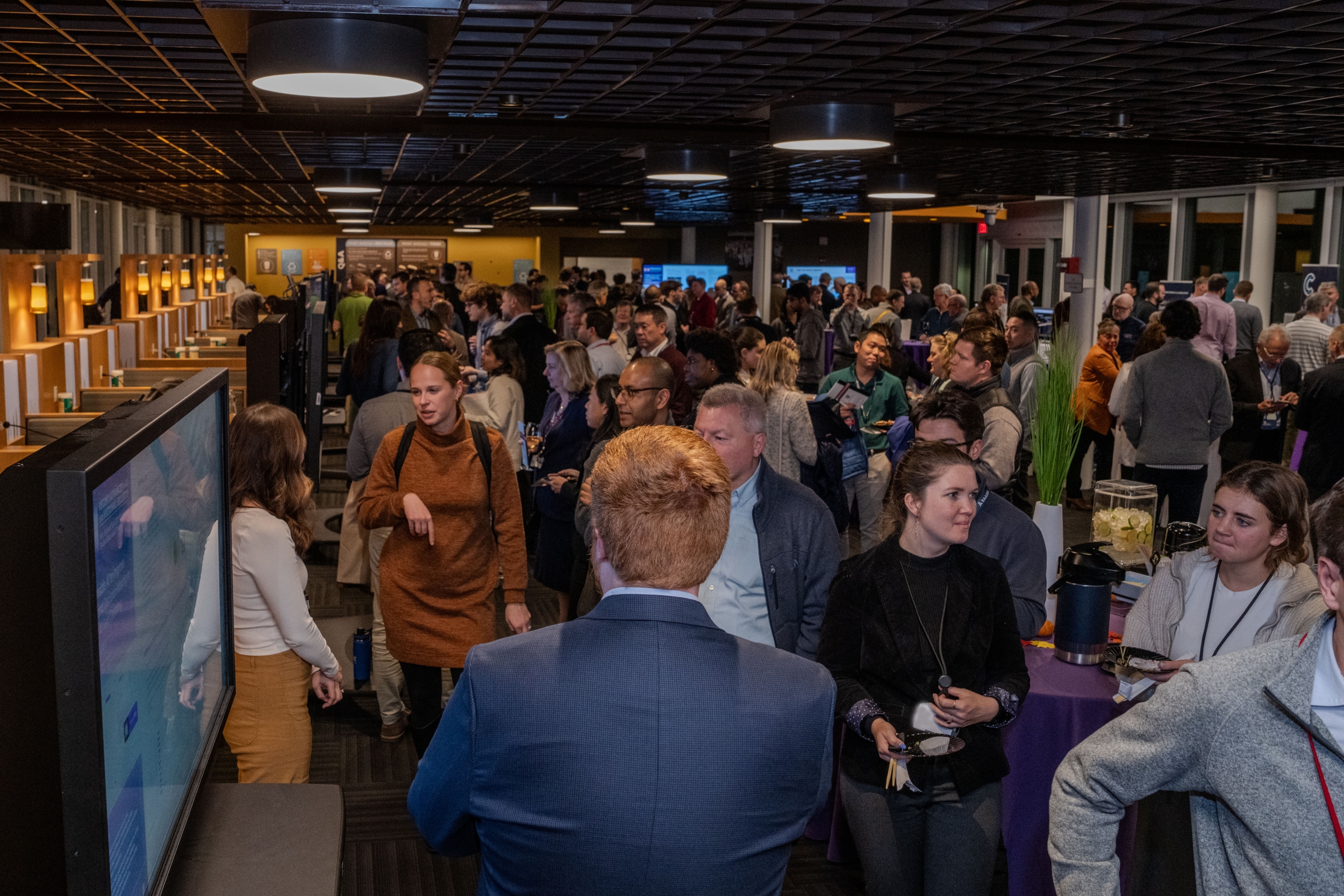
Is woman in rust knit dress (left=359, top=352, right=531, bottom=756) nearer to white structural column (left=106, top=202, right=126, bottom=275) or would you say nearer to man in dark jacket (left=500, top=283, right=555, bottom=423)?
man in dark jacket (left=500, top=283, right=555, bottom=423)

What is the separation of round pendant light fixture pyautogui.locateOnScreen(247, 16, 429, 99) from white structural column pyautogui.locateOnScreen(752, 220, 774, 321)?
19.1m

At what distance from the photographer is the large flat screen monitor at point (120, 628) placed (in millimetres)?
857

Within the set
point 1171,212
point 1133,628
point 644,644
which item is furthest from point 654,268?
point 644,644

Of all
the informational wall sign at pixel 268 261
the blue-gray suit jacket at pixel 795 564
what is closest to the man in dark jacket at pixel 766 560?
the blue-gray suit jacket at pixel 795 564

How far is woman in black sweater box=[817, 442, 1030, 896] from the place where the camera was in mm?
2395

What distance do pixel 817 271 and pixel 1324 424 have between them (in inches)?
823

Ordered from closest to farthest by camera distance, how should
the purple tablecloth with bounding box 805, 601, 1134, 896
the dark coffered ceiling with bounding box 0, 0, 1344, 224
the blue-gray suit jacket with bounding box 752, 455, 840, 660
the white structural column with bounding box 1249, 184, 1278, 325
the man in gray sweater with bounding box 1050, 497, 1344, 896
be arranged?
the man in gray sweater with bounding box 1050, 497, 1344, 896
the blue-gray suit jacket with bounding box 752, 455, 840, 660
the purple tablecloth with bounding box 805, 601, 1134, 896
the dark coffered ceiling with bounding box 0, 0, 1344, 224
the white structural column with bounding box 1249, 184, 1278, 325

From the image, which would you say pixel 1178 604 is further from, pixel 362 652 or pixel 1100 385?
pixel 1100 385

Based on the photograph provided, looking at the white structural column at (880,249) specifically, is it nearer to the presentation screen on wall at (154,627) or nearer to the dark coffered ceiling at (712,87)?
the dark coffered ceiling at (712,87)

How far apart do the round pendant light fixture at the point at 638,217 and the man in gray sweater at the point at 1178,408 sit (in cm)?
1325

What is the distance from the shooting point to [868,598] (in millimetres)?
2502

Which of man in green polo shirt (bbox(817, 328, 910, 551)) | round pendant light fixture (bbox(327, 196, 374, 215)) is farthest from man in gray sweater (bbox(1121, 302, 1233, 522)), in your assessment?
round pendant light fixture (bbox(327, 196, 374, 215))

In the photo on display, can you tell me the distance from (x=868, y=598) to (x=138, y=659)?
1.67 m

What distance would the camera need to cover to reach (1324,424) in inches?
235
